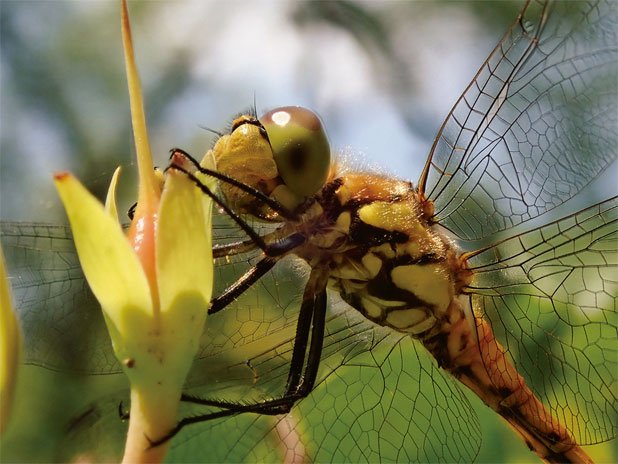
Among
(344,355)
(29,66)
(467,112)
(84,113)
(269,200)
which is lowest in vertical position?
(344,355)

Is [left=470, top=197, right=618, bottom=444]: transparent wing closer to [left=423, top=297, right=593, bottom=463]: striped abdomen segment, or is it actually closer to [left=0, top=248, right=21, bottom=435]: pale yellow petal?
[left=423, top=297, right=593, bottom=463]: striped abdomen segment

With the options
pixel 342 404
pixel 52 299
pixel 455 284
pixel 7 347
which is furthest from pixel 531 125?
pixel 7 347

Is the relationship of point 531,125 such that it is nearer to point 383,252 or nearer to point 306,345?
point 383,252

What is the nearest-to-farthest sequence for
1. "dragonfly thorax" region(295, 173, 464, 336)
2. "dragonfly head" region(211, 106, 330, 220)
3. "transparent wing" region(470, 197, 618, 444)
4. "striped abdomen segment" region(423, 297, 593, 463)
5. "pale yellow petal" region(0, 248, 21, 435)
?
"pale yellow petal" region(0, 248, 21, 435), "dragonfly head" region(211, 106, 330, 220), "dragonfly thorax" region(295, 173, 464, 336), "transparent wing" region(470, 197, 618, 444), "striped abdomen segment" region(423, 297, 593, 463)

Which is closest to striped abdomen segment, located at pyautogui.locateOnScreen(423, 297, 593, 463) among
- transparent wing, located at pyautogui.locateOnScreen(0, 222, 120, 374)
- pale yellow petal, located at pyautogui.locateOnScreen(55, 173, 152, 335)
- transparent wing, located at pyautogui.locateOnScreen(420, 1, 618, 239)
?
transparent wing, located at pyautogui.locateOnScreen(420, 1, 618, 239)

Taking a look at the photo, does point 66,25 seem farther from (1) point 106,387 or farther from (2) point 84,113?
(1) point 106,387

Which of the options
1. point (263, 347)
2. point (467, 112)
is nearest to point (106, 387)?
point (263, 347)
